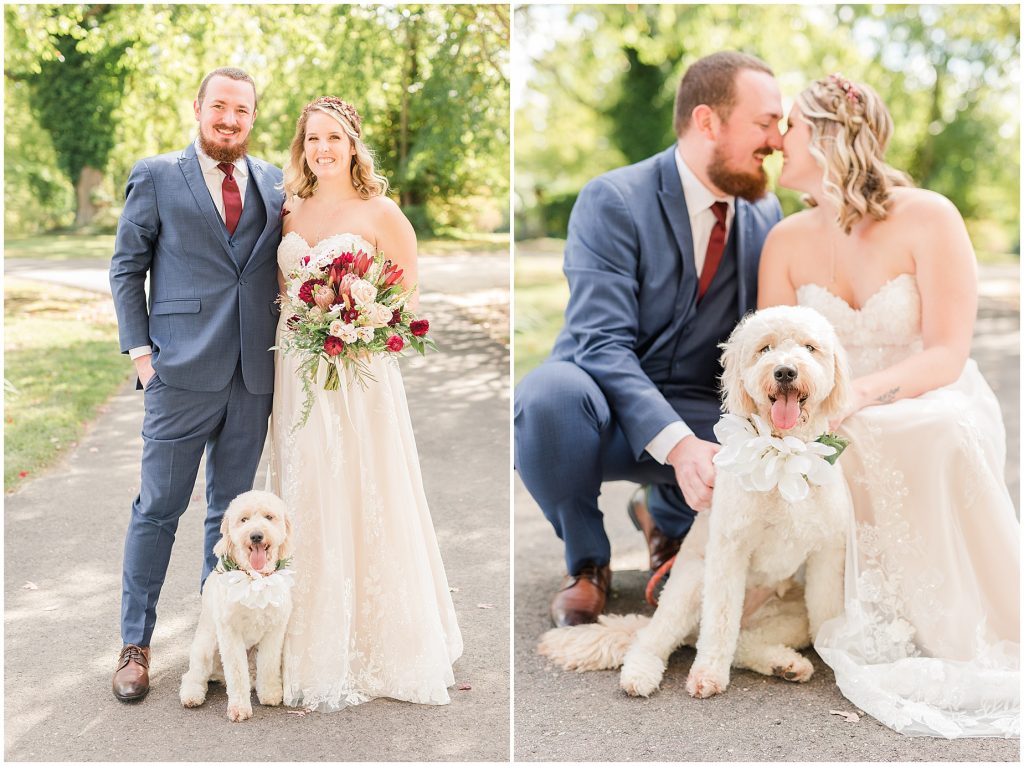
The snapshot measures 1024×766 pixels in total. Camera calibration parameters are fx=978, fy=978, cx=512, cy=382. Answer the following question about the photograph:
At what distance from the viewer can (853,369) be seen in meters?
4.05

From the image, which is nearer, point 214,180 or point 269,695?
point 269,695

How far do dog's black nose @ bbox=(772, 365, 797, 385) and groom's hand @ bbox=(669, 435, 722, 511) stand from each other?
519 mm

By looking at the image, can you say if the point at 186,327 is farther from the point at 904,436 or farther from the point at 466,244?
the point at 466,244

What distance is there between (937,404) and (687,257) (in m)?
1.28

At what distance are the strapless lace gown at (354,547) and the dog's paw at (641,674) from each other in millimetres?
654

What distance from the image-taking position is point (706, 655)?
3.50m

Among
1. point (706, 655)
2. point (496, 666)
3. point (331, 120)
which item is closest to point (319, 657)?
point (496, 666)

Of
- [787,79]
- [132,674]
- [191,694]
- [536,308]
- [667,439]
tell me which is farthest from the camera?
[787,79]

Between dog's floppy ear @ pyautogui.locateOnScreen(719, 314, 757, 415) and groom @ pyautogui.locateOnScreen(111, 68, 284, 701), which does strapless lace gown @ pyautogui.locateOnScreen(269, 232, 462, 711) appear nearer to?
groom @ pyautogui.locateOnScreen(111, 68, 284, 701)

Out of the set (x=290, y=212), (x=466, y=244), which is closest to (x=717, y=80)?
(x=290, y=212)

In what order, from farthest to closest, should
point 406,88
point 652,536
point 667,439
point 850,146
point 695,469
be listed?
point 406,88, point 652,536, point 850,146, point 667,439, point 695,469

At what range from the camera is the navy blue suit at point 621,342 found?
13.8 feet

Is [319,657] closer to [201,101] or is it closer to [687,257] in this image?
[201,101]

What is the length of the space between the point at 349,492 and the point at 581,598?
118cm
